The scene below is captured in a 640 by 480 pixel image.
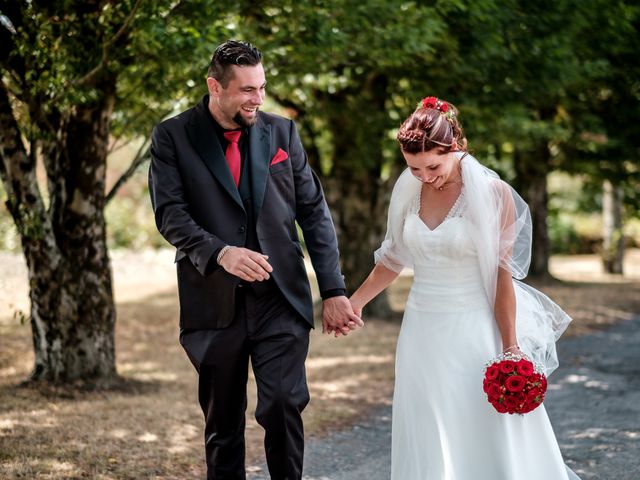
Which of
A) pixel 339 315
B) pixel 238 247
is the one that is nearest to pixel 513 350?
pixel 339 315

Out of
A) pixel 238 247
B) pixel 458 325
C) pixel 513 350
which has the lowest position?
pixel 513 350

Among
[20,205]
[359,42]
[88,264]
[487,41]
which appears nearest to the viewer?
[20,205]

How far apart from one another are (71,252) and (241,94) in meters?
4.17

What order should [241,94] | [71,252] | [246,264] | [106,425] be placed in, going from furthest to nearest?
[71,252]
[106,425]
[241,94]
[246,264]

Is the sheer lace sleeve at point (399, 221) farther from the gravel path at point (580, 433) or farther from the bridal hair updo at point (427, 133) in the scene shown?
the gravel path at point (580, 433)

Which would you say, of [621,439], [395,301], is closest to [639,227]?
[395,301]

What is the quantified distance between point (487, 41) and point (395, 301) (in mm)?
7280

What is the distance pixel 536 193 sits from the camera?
18.9 meters

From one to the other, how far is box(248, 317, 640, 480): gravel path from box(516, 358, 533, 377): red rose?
1.86 meters

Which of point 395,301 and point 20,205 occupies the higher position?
point 20,205

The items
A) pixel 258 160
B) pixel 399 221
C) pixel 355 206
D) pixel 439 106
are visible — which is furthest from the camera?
pixel 355 206

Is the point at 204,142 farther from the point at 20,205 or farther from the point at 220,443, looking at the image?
the point at 20,205

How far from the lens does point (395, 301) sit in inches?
621

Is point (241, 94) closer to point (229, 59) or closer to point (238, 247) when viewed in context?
point (229, 59)
